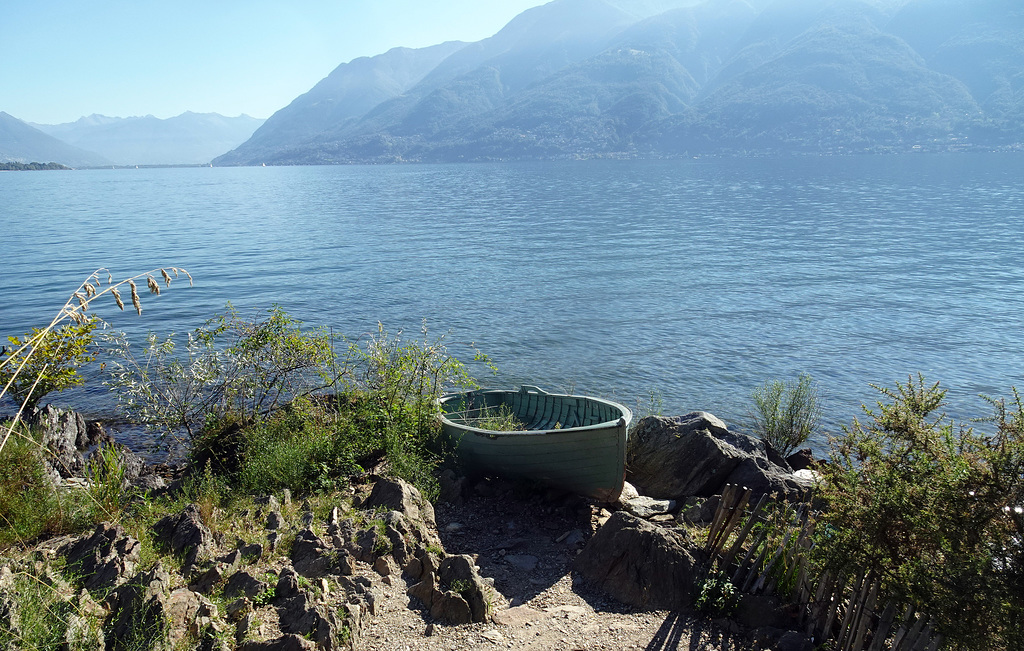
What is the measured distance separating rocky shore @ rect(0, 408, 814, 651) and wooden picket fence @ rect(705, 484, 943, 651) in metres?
0.25

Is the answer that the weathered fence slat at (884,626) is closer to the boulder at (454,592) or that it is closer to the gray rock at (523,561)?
the boulder at (454,592)

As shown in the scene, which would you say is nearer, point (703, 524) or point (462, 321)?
point (703, 524)

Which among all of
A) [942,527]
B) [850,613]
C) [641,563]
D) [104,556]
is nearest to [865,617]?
[850,613]

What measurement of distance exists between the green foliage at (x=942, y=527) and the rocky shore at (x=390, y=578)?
139 cm

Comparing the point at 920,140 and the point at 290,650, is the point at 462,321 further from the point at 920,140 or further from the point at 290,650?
the point at 920,140

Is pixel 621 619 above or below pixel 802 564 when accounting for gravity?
below

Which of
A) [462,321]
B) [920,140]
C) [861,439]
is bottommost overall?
[462,321]

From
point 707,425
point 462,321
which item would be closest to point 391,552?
point 707,425

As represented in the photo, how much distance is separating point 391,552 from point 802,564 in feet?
14.4

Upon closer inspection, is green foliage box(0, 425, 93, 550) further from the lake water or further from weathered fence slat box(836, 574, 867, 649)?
the lake water

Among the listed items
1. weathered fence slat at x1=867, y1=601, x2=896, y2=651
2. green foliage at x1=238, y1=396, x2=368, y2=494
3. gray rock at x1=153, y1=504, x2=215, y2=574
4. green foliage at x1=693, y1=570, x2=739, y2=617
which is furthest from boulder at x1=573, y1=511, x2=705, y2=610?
gray rock at x1=153, y1=504, x2=215, y2=574

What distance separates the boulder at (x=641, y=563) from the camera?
7.30 meters

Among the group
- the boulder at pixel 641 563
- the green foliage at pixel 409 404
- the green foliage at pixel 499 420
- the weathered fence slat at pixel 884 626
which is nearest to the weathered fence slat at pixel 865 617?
the weathered fence slat at pixel 884 626

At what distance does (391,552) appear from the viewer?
7520mm
